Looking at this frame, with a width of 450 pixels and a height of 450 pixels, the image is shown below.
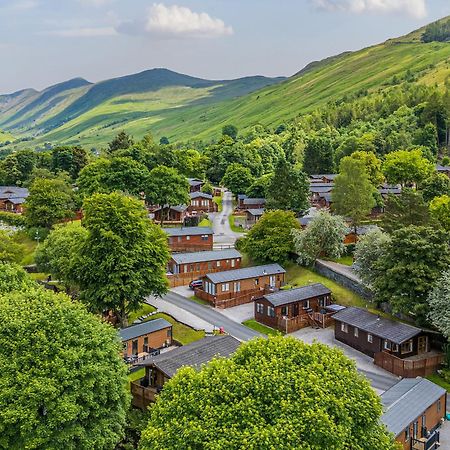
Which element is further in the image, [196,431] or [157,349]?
[157,349]

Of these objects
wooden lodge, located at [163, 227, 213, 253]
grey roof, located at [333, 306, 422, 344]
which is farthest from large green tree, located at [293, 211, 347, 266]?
wooden lodge, located at [163, 227, 213, 253]

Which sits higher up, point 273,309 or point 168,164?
point 168,164

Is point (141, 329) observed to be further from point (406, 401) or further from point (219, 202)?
point (219, 202)

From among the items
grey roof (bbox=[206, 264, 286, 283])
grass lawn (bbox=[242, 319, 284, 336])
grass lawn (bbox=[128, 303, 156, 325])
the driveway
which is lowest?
the driveway

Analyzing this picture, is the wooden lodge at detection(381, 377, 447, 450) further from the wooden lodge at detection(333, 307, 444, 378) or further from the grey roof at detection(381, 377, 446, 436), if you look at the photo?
the wooden lodge at detection(333, 307, 444, 378)

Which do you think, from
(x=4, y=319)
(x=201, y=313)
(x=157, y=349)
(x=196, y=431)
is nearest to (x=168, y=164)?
(x=201, y=313)

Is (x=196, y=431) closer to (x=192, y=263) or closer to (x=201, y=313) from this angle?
(x=201, y=313)

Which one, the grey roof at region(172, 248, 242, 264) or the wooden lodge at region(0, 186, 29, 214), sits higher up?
the wooden lodge at region(0, 186, 29, 214)
